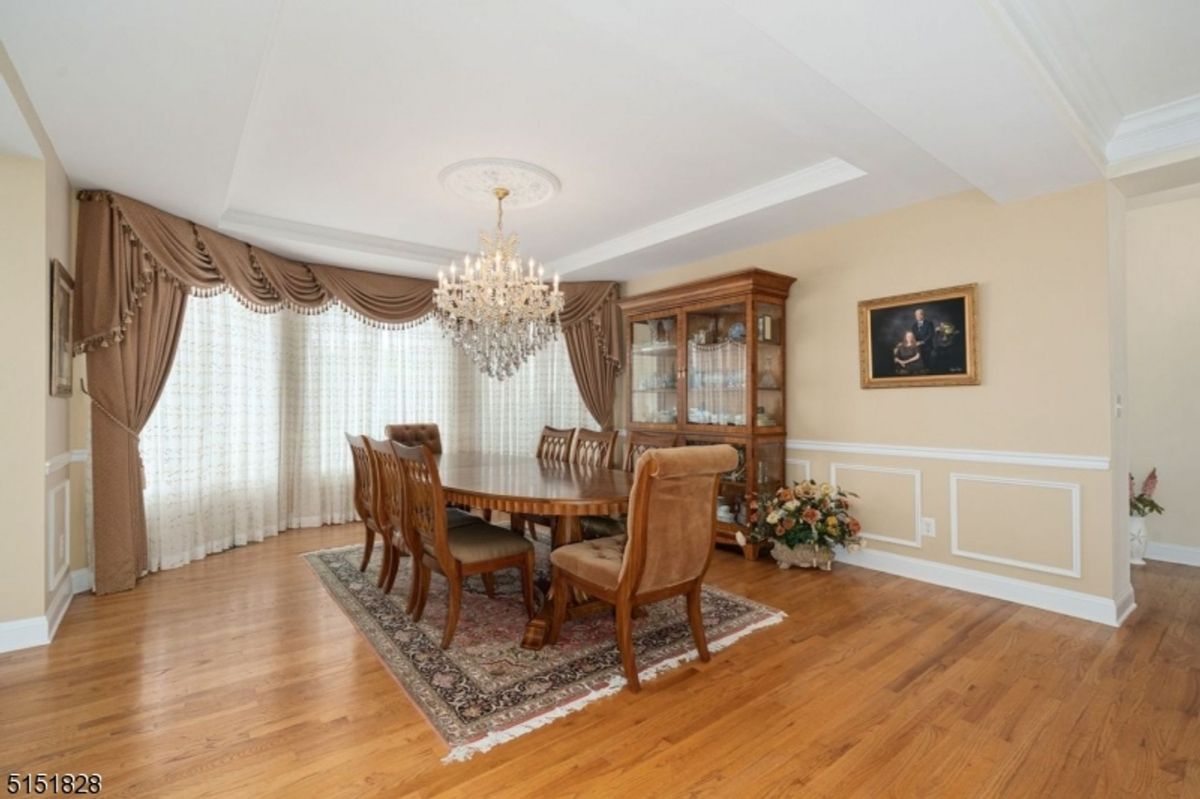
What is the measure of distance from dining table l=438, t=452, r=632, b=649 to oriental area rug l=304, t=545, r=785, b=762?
15 centimetres

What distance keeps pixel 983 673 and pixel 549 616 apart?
189 cm

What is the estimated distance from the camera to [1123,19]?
198cm

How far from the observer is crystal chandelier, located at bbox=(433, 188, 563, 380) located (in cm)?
332

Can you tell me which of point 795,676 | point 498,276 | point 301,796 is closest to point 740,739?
point 795,676

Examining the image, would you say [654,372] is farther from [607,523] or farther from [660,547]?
[660,547]

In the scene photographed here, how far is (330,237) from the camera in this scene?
14.1ft

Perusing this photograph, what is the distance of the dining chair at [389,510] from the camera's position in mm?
2805

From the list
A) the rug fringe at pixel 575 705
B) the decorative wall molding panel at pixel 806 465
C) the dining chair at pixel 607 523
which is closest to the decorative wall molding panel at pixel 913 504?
the decorative wall molding panel at pixel 806 465

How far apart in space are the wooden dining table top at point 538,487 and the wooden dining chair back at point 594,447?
19 cm

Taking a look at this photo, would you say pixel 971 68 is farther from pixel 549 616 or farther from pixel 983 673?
pixel 549 616

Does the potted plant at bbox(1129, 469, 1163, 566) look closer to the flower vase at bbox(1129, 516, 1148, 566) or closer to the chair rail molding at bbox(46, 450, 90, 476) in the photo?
the flower vase at bbox(1129, 516, 1148, 566)

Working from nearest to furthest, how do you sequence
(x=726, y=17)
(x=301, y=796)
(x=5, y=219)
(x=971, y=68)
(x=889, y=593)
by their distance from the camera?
(x=301, y=796)
(x=726, y=17)
(x=971, y=68)
(x=5, y=219)
(x=889, y=593)

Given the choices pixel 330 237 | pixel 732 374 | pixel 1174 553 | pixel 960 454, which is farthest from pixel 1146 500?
pixel 330 237

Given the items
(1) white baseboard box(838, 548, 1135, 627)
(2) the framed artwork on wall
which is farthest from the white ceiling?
(1) white baseboard box(838, 548, 1135, 627)
